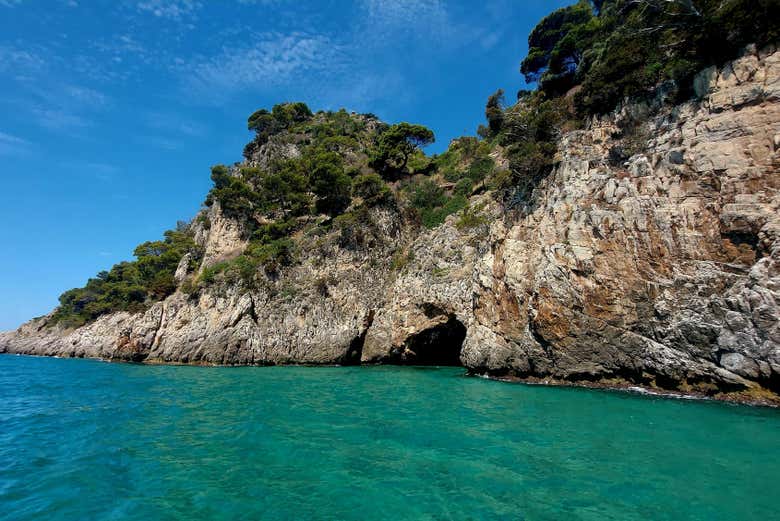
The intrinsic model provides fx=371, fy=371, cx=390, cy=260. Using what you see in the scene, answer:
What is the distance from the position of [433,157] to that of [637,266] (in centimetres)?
3117

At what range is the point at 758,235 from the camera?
12.2 metres

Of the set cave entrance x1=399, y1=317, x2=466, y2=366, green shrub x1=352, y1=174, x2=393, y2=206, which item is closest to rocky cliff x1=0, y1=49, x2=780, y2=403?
cave entrance x1=399, y1=317, x2=466, y2=366

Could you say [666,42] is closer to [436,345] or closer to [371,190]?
[436,345]

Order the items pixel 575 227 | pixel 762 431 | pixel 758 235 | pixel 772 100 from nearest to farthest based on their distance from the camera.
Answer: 1. pixel 762 431
2. pixel 758 235
3. pixel 772 100
4. pixel 575 227

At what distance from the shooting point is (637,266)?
14.8 metres

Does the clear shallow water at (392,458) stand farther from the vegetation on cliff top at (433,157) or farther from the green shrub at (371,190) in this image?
the green shrub at (371,190)

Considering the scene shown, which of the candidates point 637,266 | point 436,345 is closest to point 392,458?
point 637,266

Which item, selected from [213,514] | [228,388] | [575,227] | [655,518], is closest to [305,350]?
[228,388]

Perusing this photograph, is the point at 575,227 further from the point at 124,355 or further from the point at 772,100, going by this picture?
the point at 124,355

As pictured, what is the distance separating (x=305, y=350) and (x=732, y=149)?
2711 cm

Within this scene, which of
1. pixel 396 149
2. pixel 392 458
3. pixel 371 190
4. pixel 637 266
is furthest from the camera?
pixel 396 149

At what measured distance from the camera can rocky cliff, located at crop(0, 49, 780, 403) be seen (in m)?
12.3

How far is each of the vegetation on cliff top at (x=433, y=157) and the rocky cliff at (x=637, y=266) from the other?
4.88ft

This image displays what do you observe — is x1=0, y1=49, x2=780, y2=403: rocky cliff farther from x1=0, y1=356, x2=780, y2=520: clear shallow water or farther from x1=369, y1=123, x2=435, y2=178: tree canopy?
x1=369, y1=123, x2=435, y2=178: tree canopy
